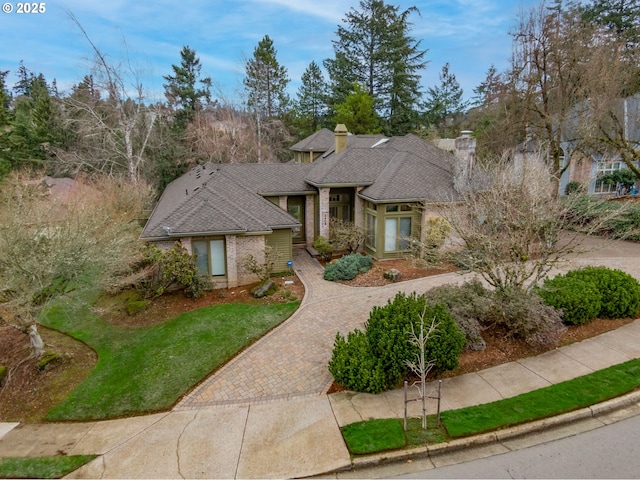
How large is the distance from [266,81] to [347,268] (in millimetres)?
29158

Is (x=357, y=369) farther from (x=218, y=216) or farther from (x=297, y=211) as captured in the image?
(x=297, y=211)

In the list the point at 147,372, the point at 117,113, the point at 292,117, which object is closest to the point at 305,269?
the point at 147,372

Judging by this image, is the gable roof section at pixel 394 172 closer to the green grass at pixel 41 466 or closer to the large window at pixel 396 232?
the large window at pixel 396 232

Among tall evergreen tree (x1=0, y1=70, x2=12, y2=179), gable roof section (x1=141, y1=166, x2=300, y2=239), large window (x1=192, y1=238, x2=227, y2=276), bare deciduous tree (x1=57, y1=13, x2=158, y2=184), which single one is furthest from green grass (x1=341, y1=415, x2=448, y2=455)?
tall evergreen tree (x1=0, y1=70, x2=12, y2=179)

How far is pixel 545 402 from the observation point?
24.3 feet

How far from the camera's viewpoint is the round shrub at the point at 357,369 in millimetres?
7887

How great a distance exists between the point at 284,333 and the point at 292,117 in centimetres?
3355

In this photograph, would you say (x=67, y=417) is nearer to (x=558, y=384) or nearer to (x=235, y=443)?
(x=235, y=443)

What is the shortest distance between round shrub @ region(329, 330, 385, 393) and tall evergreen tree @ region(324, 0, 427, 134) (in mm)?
34627

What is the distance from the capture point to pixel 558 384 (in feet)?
26.3

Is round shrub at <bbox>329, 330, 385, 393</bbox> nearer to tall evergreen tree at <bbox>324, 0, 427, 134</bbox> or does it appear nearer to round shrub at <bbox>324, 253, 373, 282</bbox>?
round shrub at <bbox>324, 253, 373, 282</bbox>

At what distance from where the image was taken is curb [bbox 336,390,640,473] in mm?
6316

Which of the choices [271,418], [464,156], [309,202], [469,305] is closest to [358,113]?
[309,202]

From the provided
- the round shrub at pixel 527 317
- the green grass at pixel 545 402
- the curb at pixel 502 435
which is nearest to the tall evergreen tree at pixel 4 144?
the curb at pixel 502 435
